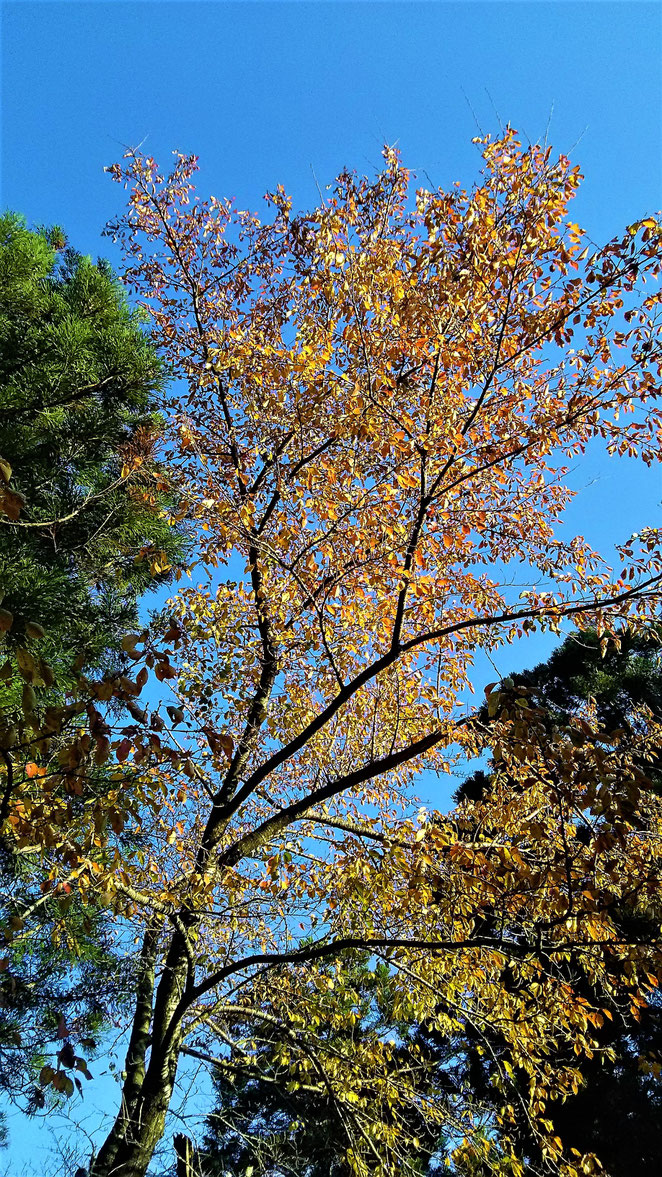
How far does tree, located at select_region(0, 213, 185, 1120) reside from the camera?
22.1 ft

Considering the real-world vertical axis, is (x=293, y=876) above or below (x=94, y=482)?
below

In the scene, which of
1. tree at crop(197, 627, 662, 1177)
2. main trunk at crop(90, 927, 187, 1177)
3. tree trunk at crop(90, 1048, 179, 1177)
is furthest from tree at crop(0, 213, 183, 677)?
tree at crop(197, 627, 662, 1177)

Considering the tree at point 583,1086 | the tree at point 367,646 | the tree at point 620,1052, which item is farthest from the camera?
the tree at point 620,1052

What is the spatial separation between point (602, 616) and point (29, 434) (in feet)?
22.9

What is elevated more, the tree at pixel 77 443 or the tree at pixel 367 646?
the tree at pixel 77 443

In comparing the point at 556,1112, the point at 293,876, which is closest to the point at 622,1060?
the point at 556,1112

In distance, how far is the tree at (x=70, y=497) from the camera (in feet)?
22.1

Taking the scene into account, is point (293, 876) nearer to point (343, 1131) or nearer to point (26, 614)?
point (343, 1131)

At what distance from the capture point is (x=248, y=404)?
224 inches

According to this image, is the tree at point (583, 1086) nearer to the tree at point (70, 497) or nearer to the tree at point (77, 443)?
the tree at point (70, 497)

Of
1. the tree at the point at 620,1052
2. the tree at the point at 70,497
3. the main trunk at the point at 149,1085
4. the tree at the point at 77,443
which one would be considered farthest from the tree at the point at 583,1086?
the tree at the point at 77,443

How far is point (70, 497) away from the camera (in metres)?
8.77

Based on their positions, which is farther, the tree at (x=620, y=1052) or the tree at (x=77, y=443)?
the tree at (x=620, y=1052)

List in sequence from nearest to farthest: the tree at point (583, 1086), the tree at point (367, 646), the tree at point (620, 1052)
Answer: the tree at point (367, 646), the tree at point (583, 1086), the tree at point (620, 1052)
